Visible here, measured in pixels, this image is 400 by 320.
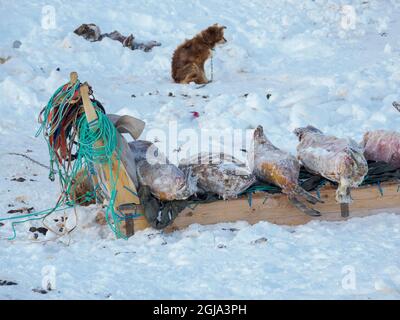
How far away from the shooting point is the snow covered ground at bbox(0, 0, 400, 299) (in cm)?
445

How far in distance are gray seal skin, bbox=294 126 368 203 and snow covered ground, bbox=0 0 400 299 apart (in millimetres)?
274

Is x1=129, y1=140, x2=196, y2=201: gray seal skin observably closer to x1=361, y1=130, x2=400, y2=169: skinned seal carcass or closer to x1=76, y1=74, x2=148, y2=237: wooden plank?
x1=76, y1=74, x2=148, y2=237: wooden plank

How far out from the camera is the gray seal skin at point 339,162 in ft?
17.0

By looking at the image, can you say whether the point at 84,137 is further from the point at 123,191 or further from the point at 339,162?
the point at 339,162

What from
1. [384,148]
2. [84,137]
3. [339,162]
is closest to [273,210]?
[339,162]

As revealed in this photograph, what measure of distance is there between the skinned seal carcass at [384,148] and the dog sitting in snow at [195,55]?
4.79 meters

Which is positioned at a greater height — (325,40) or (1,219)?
(325,40)

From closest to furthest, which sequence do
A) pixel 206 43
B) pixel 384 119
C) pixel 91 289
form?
pixel 91 289 → pixel 384 119 → pixel 206 43

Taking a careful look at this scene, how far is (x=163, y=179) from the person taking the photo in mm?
5168

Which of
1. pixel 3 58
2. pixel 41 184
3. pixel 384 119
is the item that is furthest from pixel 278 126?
pixel 3 58

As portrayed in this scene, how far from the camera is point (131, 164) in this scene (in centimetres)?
530
